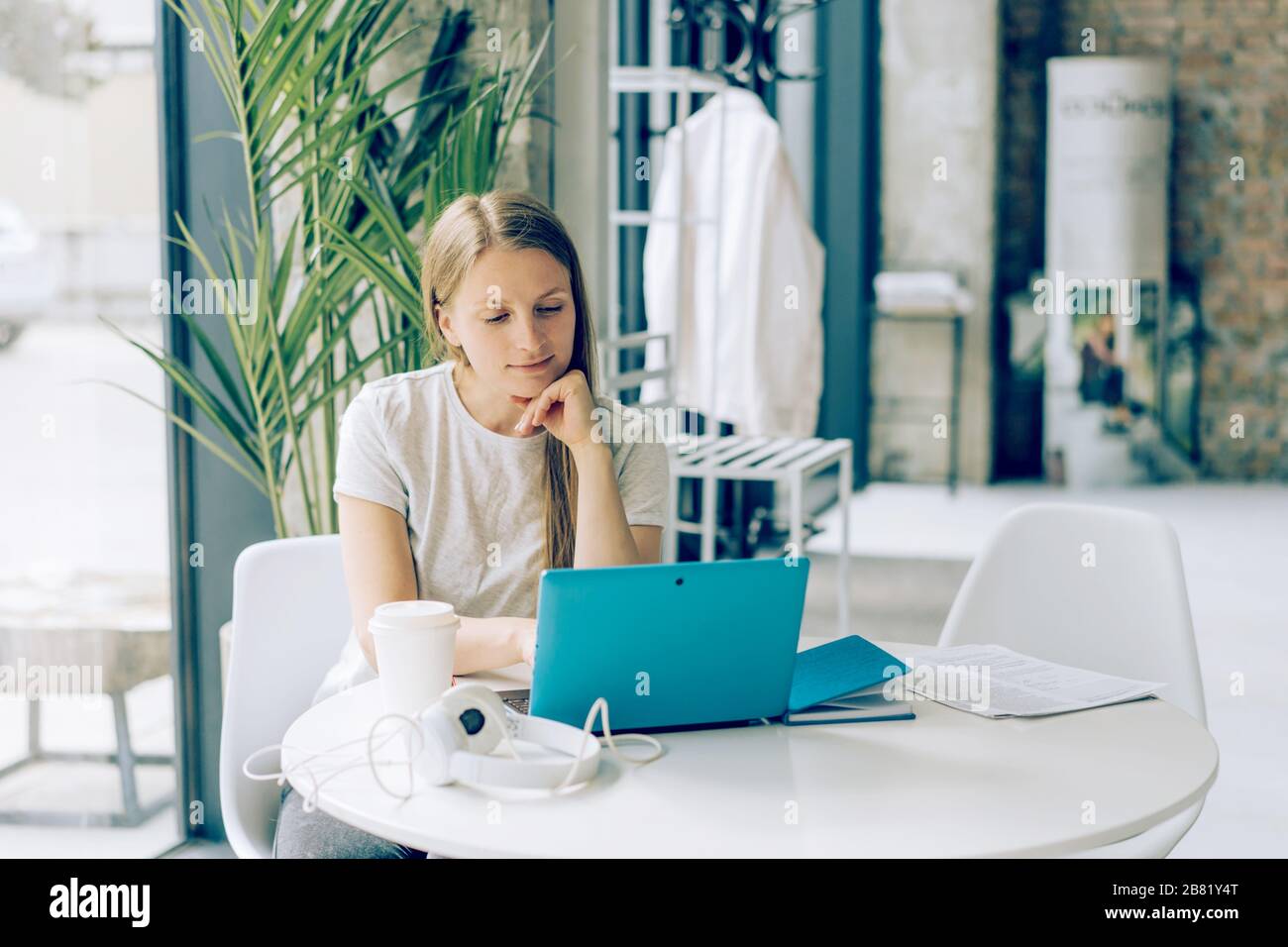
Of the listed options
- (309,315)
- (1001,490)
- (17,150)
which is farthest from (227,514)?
(1001,490)

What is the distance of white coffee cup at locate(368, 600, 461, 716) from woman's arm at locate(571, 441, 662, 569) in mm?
389

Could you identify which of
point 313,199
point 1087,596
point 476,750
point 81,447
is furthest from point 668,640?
point 81,447

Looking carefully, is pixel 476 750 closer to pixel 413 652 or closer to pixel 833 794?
pixel 413 652

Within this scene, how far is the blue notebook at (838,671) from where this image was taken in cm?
144

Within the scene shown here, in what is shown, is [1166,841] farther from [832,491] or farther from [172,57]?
[832,491]

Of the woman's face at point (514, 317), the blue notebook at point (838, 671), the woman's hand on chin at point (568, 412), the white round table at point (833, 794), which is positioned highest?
the woman's face at point (514, 317)

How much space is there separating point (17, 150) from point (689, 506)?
2846 mm

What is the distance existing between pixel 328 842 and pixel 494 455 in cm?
53

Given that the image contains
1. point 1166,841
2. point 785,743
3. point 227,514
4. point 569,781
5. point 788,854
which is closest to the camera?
point 788,854

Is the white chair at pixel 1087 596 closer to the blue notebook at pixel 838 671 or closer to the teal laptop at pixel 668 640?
the blue notebook at pixel 838 671

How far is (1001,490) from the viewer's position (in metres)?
6.95

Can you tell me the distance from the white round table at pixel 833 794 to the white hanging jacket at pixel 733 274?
9.18ft

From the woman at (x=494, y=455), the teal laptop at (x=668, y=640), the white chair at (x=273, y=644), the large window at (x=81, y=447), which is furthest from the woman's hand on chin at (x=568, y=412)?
the large window at (x=81, y=447)

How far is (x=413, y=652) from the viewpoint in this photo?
1308mm
